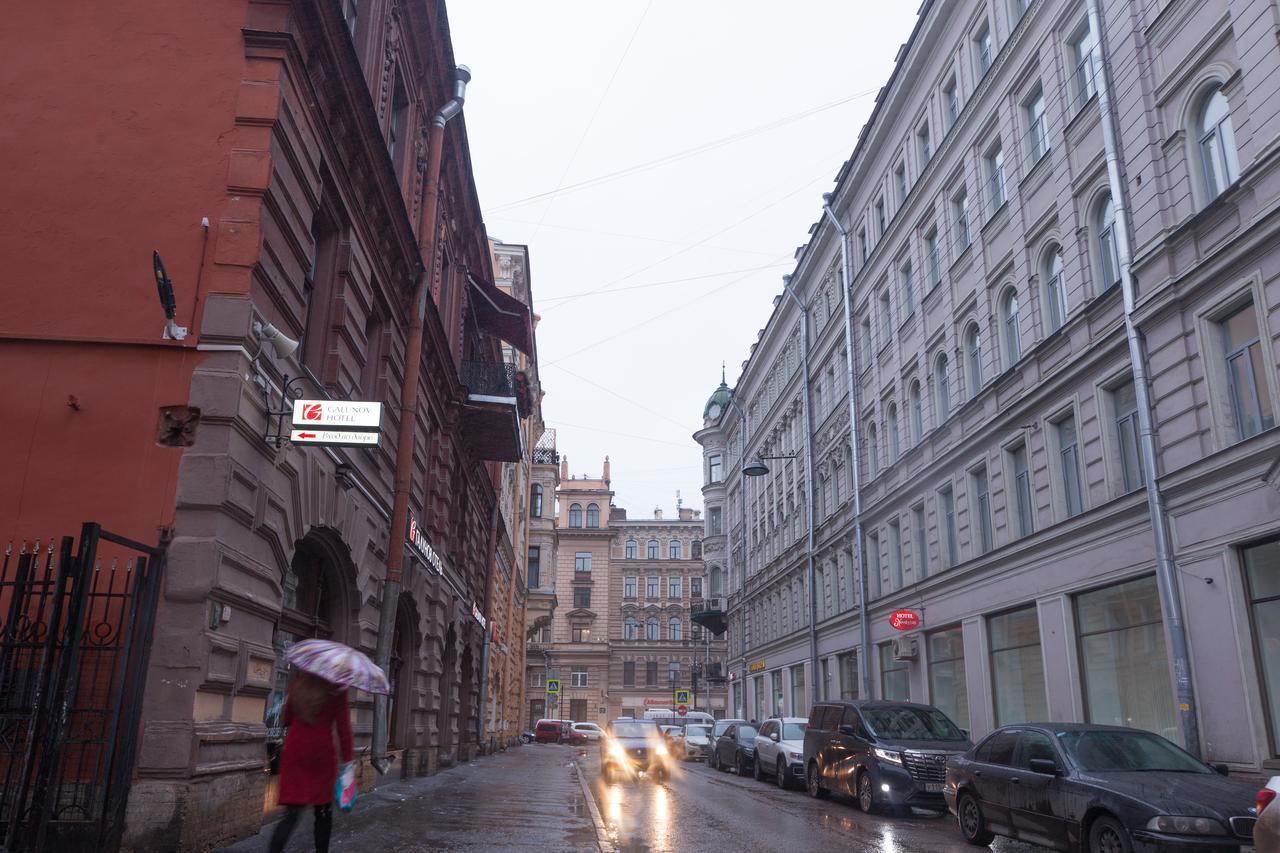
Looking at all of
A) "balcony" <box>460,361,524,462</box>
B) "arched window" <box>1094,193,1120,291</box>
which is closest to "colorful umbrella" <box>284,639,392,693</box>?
"arched window" <box>1094,193,1120,291</box>

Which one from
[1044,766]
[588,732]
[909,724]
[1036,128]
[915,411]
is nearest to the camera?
[1044,766]

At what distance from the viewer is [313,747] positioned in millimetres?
6574

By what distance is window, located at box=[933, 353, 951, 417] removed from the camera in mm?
24594

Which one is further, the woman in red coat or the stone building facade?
the stone building facade

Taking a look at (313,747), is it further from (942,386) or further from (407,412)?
(942,386)

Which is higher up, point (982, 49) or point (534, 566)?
point (982, 49)

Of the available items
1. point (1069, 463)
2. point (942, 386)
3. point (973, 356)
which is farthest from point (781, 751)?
point (973, 356)

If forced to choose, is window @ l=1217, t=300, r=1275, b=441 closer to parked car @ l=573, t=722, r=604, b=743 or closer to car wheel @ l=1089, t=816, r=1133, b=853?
car wheel @ l=1089, t=816, r=1133, b=853

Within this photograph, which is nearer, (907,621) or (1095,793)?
(1095,793)

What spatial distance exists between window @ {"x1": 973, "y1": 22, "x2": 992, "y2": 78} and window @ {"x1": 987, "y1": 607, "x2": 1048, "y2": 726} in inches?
480

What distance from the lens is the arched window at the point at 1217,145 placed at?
14.4m

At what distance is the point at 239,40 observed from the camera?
10.2 m

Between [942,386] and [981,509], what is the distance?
12.2 feet

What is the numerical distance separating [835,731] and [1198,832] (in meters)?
9.44
